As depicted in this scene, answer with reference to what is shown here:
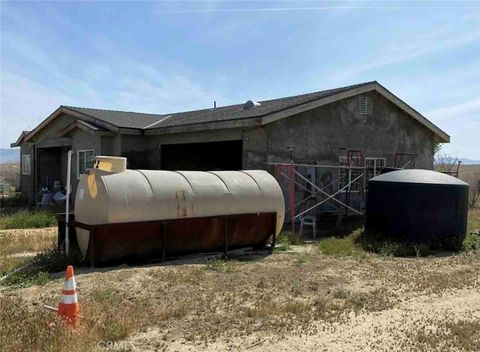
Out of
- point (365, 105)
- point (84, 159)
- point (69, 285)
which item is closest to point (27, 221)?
point (84, 159)

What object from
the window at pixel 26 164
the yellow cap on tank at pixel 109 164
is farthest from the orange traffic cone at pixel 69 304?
the window at pixel 26 164

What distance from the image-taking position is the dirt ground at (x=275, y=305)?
5574 millimetres

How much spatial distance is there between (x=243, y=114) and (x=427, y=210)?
6.78m

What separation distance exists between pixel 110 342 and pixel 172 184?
4.98 metres

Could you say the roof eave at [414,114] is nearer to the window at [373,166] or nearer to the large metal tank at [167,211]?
the window at [373,166]

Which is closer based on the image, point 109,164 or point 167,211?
point 109,164

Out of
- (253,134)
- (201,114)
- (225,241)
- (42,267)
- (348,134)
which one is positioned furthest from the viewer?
(201,114)

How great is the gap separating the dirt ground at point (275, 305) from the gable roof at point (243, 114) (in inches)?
259

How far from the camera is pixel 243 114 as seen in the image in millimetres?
16625

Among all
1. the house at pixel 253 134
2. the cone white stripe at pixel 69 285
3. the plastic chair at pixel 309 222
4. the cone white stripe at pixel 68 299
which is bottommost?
the plastic chair at pixel 309 222

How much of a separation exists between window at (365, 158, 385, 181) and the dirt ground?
7873 millimetres

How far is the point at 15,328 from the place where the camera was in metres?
5.48

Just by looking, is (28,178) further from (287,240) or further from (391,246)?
(391,246)

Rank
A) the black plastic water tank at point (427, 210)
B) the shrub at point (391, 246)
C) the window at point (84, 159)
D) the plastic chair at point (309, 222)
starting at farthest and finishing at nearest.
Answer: the window at point (84, 159)
the plastic chair at point (309, 222)
the black plastic water tank at point (427, 210)
the shrub at point (391, 246)
